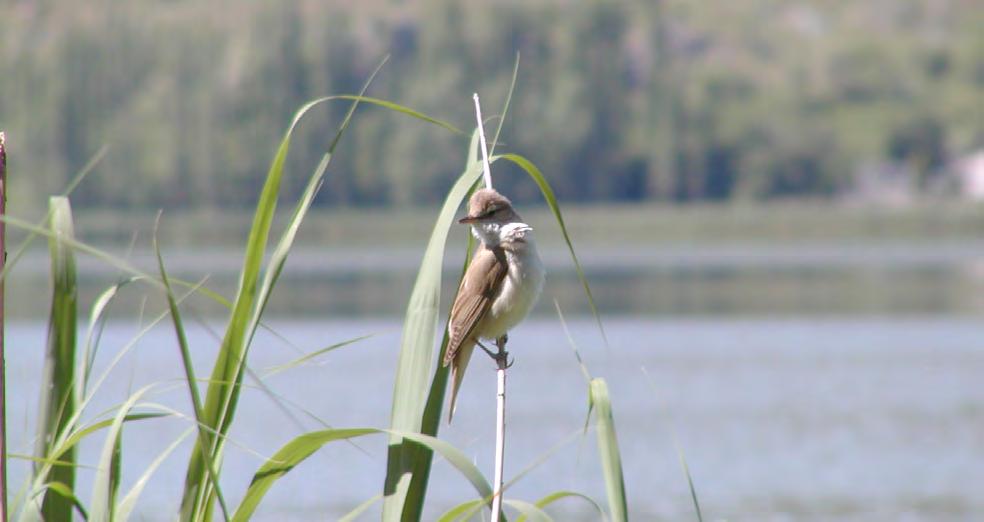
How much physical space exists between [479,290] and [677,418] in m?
18.0

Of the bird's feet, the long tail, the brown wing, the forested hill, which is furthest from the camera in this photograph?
the forested hill

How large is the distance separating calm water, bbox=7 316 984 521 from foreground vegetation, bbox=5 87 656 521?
0.50ft

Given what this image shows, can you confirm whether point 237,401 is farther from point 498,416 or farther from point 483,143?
point 483,143

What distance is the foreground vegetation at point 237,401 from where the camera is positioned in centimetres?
204

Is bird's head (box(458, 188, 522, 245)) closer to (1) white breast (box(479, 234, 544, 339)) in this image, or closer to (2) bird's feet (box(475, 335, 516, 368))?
(1) white breast (box(479, 234, 544, 339))

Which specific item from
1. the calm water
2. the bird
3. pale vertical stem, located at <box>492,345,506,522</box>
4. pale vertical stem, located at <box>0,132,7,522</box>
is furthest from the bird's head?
pale vertical stem, located at <box>0,132,7,522</box>

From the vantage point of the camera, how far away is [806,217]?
95.2 m

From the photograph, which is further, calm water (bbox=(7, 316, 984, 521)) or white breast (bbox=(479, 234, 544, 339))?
calm water (bbox=(7, 316, 984, 521))

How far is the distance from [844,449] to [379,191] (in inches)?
3400

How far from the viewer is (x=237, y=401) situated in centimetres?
212

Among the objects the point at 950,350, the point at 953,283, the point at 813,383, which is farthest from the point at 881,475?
the point at 953,283

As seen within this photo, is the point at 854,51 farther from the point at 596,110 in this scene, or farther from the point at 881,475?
the point at 881,475

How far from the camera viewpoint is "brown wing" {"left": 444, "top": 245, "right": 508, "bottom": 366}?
2.69 metres

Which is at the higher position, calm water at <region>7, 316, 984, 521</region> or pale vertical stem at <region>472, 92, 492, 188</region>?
pale vertical stem at <region>472, 92, 492, 188</region>
